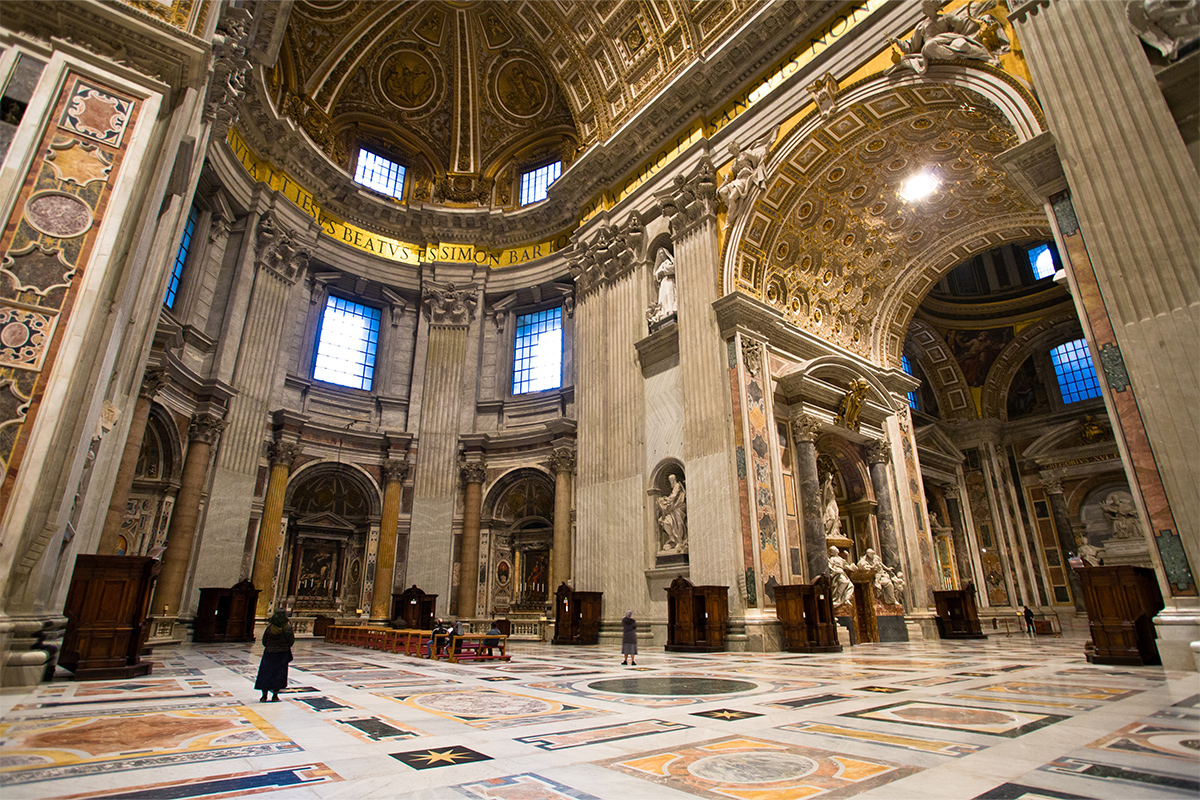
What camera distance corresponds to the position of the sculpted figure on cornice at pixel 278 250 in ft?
54.2

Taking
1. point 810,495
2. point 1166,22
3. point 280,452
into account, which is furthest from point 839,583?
point 280,452

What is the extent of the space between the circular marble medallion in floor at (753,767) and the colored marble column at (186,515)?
45.3ft

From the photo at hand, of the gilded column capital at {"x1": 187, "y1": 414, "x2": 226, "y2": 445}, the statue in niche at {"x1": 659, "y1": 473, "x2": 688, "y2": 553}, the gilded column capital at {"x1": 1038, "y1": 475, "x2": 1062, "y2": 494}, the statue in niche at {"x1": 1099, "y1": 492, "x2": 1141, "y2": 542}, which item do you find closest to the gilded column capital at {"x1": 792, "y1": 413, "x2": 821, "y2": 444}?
the statue in niche at {"x1": 659, "y1": 473, "x2": 688, "y2": 553}

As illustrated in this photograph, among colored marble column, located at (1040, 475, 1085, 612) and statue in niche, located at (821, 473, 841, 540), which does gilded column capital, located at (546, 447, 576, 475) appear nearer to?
statue in niche, located at (821, 473, 841, 540)

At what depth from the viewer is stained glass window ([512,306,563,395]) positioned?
1966 cm

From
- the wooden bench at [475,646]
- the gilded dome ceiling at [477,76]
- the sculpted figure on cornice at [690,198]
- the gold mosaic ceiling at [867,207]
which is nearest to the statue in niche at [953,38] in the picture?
the gold mosaic ceiling at [867,207]

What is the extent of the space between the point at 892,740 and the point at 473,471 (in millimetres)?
16175

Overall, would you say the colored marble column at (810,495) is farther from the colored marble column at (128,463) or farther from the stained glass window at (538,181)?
the stained glass window at (538,181)

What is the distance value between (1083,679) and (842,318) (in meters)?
11.4

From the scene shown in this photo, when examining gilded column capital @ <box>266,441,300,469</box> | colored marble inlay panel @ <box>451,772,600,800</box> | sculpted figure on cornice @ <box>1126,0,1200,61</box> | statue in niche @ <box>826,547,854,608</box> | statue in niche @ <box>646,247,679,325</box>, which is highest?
statue in niche @ <box>646,247,679,325</box>

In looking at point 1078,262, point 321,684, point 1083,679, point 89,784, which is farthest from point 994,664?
point 89,784

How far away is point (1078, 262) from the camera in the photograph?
6.73m

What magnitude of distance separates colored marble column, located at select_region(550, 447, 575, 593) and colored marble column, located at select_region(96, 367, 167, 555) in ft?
31.4

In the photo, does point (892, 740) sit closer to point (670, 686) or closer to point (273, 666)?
point (670, 686)
